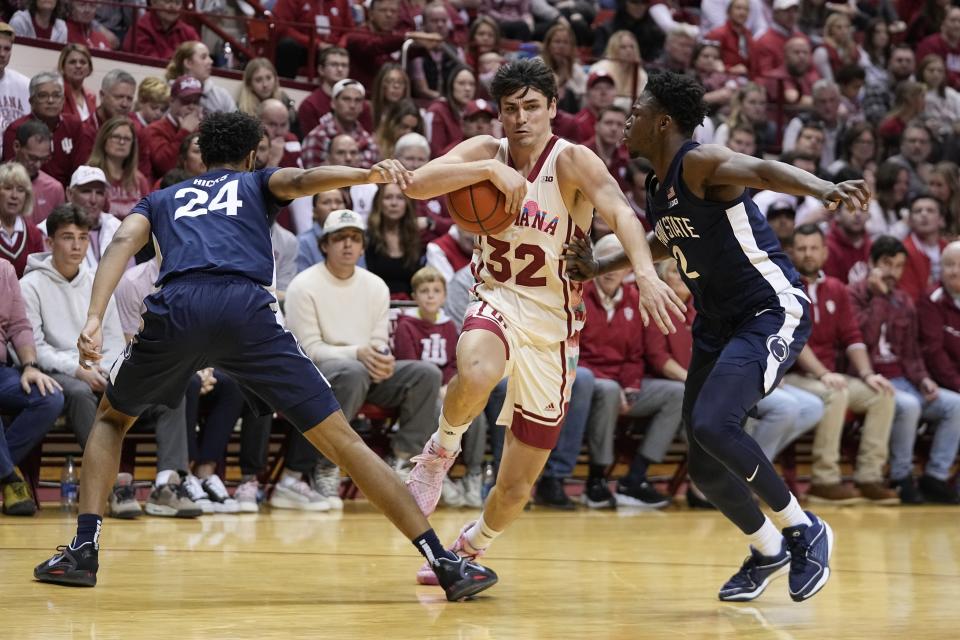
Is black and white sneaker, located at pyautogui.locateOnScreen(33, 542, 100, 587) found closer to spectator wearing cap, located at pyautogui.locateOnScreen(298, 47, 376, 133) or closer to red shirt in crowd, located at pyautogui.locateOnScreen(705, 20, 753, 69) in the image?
spectator wearing cap, located at pyautogui.locateOnScreen(298, 47, 376, 133)

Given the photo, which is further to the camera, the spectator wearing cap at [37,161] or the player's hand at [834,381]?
the player's hand at [834,381]

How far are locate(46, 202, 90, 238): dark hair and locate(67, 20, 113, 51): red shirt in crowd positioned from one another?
122 inches

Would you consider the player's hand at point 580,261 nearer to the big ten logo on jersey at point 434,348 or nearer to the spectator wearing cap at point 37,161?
the big ten logo on jersey at point 434,348

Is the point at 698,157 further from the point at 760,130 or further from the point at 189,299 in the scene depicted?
the point at 760,130

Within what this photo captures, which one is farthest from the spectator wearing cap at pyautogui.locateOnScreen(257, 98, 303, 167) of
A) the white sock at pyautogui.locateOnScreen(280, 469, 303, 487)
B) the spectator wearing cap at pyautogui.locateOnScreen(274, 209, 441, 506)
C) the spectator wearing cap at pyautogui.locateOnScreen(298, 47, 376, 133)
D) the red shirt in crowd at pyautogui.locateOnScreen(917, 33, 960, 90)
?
the red shirt in crowd at pyautogui.locateOnScreen(917, 33, 960, 90)

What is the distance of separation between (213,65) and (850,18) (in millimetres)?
8168

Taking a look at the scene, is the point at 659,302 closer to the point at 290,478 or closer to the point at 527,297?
the point at 527,297

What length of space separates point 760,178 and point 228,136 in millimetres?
2094

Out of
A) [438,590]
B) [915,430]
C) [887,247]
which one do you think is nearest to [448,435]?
[438,590]

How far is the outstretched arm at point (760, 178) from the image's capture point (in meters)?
4.58

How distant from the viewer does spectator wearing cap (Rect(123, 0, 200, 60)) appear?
431 inches

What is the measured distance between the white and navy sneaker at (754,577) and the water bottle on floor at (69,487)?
4.25 metres

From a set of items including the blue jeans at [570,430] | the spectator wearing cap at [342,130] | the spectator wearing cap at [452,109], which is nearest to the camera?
the blue jeans at [570,430]

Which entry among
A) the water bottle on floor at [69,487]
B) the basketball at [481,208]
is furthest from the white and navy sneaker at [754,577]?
the water bottle on floor at [69,487]
